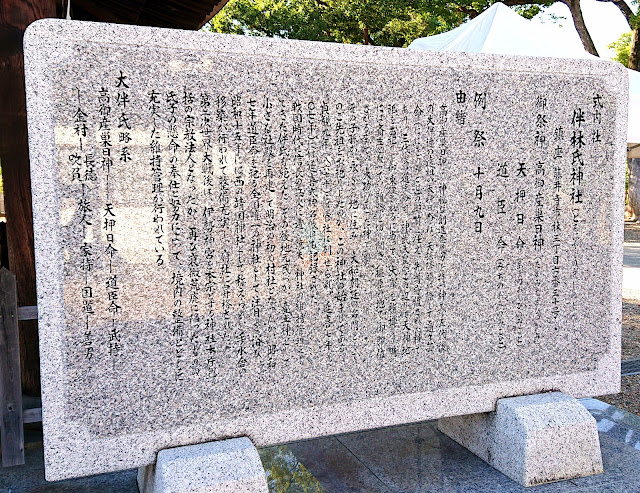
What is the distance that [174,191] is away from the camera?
8.08 ft

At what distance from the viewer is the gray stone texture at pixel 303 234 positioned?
236 centimetres

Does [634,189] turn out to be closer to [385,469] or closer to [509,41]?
[509,41]

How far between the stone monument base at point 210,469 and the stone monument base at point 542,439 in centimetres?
136

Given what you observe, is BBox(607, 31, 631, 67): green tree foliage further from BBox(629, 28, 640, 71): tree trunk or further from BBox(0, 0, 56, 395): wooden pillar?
BBox(0, 0, 56, 395): wooden pillar

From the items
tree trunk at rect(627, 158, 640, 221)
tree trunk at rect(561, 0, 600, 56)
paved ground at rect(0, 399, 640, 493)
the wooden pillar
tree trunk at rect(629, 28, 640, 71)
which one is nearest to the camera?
paved ground at rect(0, 399, 640, 493)

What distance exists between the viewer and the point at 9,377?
300cm

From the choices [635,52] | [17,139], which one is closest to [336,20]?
[635,52]

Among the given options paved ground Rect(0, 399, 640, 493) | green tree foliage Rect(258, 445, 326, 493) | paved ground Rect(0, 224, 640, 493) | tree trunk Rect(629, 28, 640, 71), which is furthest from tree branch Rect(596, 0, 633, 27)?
green tree foliage Rect(258, 445, 326, 493)

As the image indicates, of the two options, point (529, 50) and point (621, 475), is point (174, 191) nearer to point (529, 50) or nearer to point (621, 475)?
point (621, 475)

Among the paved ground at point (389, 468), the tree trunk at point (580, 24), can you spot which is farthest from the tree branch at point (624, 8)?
the paved ground at point (389, 468)

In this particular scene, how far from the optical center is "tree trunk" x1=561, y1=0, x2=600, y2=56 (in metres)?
12.5

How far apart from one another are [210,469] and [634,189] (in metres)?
16.3

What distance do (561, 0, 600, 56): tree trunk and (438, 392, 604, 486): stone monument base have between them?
38.3 feet

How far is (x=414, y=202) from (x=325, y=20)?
1288cm
